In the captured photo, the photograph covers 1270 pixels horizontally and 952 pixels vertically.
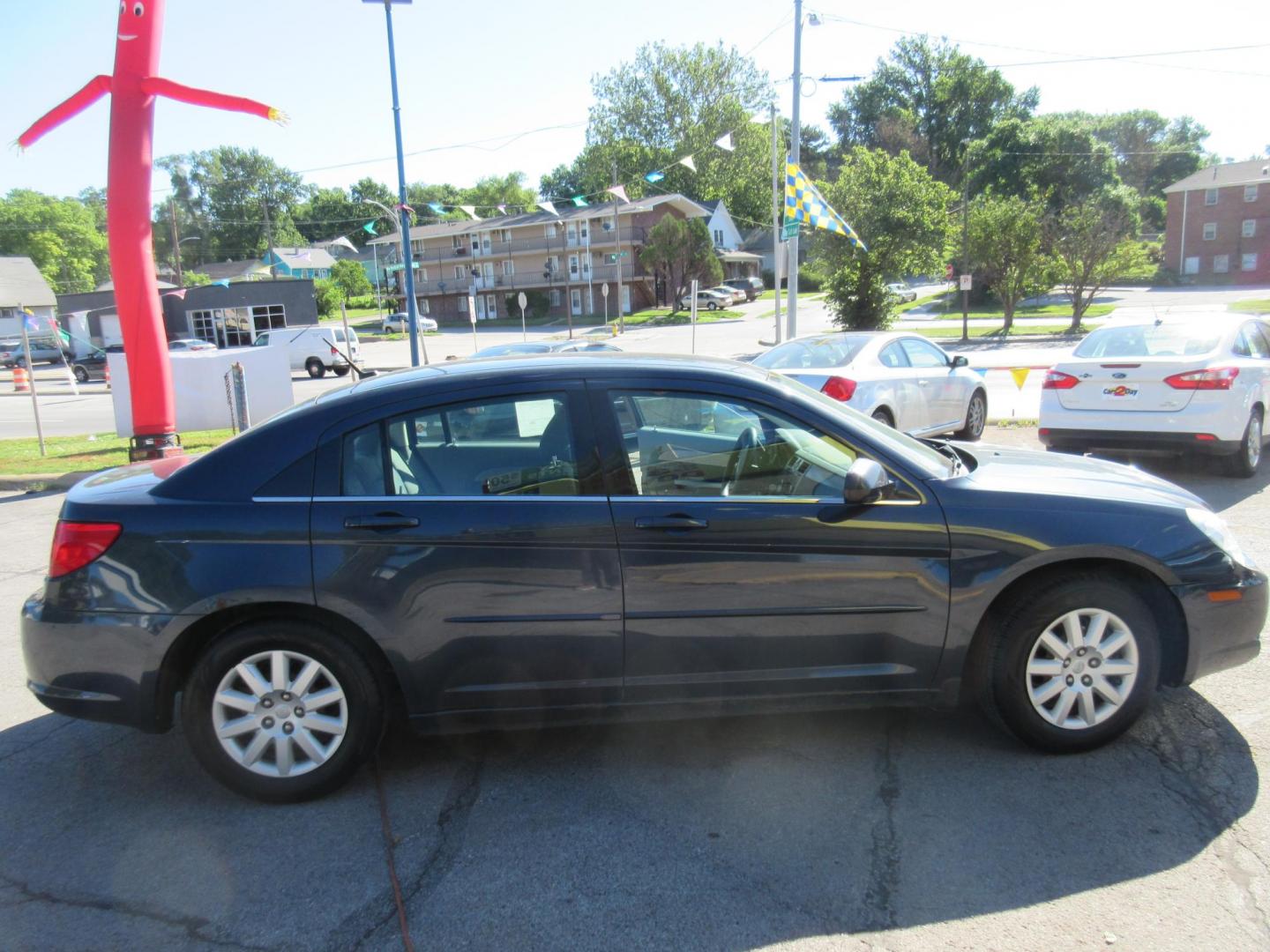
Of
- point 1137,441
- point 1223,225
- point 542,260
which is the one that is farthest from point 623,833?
point 1223,225

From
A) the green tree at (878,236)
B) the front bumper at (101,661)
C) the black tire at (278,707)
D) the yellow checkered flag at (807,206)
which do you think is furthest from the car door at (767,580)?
the green tree at (878,236)

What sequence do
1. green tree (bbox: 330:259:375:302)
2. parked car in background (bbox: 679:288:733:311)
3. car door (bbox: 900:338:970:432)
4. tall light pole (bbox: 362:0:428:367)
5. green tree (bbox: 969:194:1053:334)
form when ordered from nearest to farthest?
1. car door (bbox: 900:338:970:432)
2. tall light pole (bbox: 362:0:428:367)
3. green tree (bbox: 969:194:1053:334)
4. parked car in background (bbox: 679:288:733:311)
5. green tree (bbox: 330:259:375:302)

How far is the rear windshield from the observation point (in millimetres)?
8461

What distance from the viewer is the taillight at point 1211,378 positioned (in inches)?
317

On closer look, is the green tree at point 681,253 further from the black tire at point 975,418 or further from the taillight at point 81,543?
the taillight at point 81,543

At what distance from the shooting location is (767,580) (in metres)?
3.31

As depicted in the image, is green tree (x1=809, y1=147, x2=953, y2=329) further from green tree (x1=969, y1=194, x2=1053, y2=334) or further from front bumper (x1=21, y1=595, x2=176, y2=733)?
front bumper (x1=21, y1=595, x2=176, y2=733)

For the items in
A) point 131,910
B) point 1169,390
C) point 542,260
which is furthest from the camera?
point 542,260

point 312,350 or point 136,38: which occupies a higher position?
point 136,38

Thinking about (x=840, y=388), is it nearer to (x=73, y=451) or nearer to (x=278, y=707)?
(x=278, y=707)

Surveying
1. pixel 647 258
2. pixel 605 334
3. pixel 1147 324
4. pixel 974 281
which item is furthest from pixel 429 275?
pixel 1147 324

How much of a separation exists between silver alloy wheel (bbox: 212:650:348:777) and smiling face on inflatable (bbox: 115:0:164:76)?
984 cm

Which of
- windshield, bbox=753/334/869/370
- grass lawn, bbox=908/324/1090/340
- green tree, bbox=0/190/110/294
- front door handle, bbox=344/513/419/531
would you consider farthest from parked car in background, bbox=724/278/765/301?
front door handle, bbox=344/513/419/531

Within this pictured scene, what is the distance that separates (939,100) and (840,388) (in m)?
90.1
